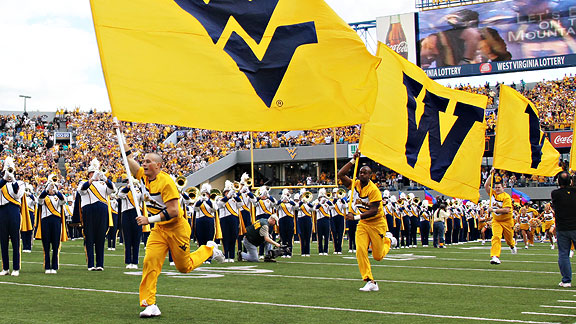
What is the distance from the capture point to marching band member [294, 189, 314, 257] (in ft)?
61.6

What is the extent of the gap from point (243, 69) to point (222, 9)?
681mm

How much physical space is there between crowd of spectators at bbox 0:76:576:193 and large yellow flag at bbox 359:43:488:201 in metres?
28.3

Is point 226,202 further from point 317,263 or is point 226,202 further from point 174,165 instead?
point 174,165

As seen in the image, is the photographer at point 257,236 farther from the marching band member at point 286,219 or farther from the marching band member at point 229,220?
the marching band member at point 286,219

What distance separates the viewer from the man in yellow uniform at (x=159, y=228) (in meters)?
7.38

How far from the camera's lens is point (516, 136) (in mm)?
15922

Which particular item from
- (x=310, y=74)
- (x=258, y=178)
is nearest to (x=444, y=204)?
(x=310, y=74)

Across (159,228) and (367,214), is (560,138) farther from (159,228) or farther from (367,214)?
(159,228)

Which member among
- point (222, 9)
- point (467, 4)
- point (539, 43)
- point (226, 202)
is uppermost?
point (467, 4)

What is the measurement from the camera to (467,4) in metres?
42.8

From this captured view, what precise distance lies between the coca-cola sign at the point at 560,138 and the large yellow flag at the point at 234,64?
1287 inches

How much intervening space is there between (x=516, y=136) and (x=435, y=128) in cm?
425

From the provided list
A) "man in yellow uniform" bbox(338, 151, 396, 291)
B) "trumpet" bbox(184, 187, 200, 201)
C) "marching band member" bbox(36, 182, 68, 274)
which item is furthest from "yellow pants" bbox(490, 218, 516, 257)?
"marching band member" bbox(36, 182, 68, 274)

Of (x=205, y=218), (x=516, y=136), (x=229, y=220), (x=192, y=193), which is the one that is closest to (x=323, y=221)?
(x=229, y=220)
